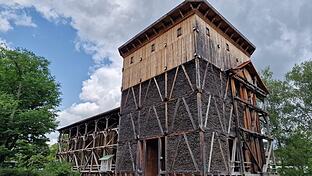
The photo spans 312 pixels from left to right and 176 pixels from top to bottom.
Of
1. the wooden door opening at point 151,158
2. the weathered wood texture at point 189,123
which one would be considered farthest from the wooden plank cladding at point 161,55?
the wooden door opening at point 151,158

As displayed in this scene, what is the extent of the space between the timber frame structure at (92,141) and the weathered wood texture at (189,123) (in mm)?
4707

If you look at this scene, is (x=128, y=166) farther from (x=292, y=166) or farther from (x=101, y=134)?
(x=292, y=166)

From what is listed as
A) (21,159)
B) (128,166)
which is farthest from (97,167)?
(21,159)

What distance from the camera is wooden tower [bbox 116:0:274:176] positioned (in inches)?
497

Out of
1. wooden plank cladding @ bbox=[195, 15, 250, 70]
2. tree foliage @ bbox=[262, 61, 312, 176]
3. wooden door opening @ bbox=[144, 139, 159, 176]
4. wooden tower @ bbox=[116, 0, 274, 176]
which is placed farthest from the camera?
tree foliage @ bbox=[262, 61, 312, 176]

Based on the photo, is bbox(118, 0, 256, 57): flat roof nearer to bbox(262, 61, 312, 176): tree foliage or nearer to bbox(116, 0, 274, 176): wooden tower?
bbox(116, 0, 274, 176): wooden tower

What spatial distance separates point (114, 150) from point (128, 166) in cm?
552

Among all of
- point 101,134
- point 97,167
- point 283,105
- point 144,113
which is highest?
point 283,105

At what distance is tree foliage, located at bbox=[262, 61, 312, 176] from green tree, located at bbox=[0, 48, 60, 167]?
70.2 feet

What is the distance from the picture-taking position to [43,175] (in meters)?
13.8

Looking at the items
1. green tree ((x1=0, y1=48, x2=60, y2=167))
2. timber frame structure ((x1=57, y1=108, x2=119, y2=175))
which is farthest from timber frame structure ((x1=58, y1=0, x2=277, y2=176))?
green tree ((x1=0, y1=48, x2=60, y2=167))

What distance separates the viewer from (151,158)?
16.1 meters

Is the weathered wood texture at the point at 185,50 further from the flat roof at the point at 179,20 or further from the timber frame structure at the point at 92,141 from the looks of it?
the timber frame structure at the point at 92,141

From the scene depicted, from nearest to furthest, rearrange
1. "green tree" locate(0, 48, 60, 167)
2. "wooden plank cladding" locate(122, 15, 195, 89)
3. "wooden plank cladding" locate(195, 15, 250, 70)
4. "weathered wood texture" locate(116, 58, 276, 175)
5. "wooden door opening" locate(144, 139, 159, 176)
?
1. "weathered wood texture" locate(116, 58, 276, 175)
2. "green tree" locate(0, 48, 60, 167)
3. "wooden plank cladding" locate(195, 15, 250, 70)
4. "wooden plank cladding" locate(122, 15, 195, 89)
5. "wooden door opening" locate(144, 139, 159, 176)
